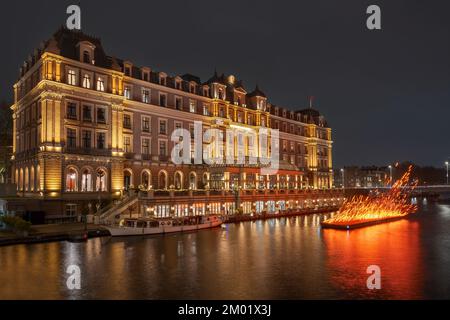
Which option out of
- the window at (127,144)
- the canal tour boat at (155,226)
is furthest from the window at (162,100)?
the canal tour boat at (155,226)

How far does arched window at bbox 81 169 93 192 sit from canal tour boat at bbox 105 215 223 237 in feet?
34.5

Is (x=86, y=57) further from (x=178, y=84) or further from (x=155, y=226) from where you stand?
(x=155, y=226)

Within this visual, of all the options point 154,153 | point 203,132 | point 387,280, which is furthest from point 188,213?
point 387,280

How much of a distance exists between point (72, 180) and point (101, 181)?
4.36 meters

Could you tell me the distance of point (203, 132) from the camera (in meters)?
76.3

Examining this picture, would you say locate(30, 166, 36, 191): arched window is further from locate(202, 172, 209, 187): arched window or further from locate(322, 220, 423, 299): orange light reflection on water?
locate(322, 220, 423, 299): orange light reflection on water

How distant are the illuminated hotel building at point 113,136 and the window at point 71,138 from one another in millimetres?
138

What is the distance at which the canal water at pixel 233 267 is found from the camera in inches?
949

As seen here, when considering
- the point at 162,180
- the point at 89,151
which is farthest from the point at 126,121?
the point at 162,180

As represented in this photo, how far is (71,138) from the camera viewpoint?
55781 mm

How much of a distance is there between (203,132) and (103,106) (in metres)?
21.9

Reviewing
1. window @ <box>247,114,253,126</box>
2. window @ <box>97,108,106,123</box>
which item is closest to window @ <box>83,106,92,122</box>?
window @ <box>97,108,106,123</box>
